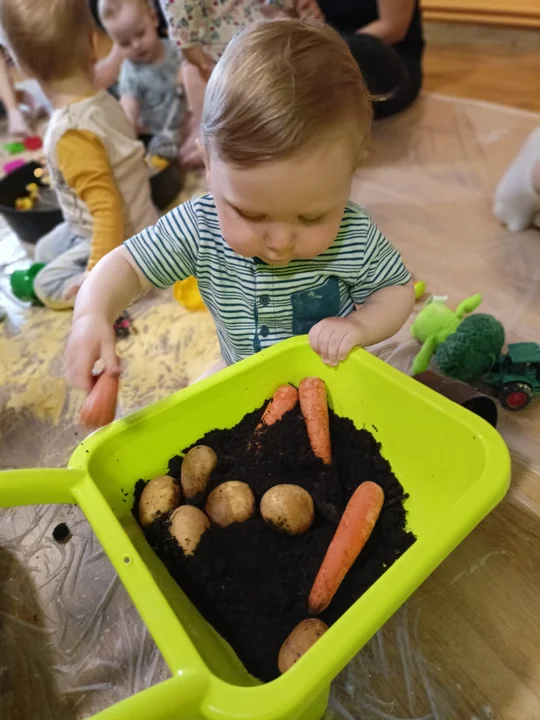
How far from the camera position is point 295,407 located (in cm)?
66

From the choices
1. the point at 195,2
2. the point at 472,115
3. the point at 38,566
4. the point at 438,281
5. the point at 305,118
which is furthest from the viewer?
the point at 472,115

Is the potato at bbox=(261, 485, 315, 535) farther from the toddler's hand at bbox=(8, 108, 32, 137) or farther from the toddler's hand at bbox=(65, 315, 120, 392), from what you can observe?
the toddler's hand at bbox=(8, 108, 32, 137)

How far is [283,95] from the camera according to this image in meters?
0.46

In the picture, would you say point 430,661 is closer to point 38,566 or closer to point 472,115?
point 38,566

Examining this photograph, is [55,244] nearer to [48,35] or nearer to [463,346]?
[48,35]

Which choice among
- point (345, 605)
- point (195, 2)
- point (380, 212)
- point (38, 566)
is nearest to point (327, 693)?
point (345, 605)

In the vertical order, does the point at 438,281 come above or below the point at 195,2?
below

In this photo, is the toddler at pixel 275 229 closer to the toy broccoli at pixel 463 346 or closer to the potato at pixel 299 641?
the toy broccoli at pixel 463 346

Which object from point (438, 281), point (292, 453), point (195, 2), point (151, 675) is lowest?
point (438, 281)

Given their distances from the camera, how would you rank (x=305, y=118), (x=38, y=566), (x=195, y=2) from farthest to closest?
(x=195, y=2)
(x=38, y=566)
(x=305, y=118)

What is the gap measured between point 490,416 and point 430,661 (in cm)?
32

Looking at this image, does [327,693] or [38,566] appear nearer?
[327,693]

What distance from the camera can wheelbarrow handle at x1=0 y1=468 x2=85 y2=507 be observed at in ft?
1.56

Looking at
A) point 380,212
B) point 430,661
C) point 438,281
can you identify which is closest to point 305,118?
point 430,661
